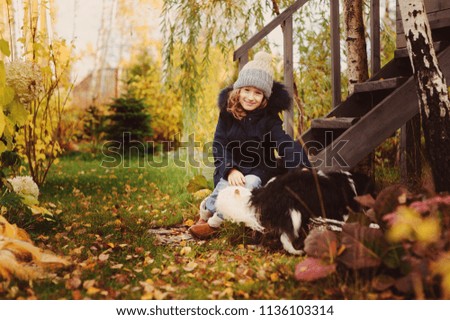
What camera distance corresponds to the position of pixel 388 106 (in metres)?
3.60

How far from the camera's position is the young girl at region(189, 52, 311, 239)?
369 cm

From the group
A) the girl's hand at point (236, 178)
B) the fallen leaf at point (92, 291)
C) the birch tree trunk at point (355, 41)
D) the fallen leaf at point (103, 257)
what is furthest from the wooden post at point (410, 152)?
the fallen leaf at point (92, 291)

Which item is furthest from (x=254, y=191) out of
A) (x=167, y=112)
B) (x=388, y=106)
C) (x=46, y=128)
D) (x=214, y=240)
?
(x=167, y=112)

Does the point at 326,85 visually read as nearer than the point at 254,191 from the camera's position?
No

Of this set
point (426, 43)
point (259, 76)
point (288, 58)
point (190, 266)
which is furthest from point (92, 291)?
point (288, 58)

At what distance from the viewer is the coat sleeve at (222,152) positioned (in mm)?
3791

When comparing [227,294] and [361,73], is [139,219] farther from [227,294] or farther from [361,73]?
[361,73]

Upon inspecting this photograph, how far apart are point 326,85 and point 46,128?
3.19m

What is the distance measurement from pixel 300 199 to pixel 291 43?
1675 millimetres

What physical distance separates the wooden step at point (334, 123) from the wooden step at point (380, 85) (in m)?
0.33

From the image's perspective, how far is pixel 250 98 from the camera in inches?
146

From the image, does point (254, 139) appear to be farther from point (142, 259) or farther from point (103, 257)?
point (103, 257)

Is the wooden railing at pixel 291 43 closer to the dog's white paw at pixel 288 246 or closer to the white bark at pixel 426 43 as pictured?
the white bark at pixel 426 43

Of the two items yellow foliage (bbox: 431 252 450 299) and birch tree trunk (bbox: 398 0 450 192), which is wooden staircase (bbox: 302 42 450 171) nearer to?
birch tree trunk (bbox: 398 0 450 192)
